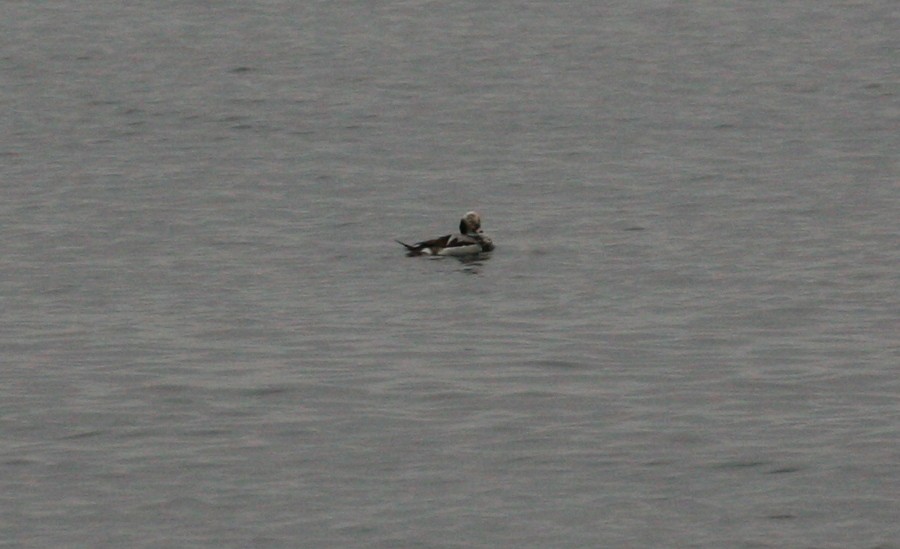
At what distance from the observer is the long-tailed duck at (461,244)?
3275cm

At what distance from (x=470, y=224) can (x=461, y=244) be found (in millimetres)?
800

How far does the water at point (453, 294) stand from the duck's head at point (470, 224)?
2.18ft

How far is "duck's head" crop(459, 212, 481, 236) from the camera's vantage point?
33.4 meters

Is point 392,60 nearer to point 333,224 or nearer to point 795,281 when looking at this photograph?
point 333,224

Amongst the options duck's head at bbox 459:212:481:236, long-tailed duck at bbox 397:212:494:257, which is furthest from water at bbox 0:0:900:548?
duck's head at bbox 459:212:481:236

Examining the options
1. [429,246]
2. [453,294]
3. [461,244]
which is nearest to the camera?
[453,294]

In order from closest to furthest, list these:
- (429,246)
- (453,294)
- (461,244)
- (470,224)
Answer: (453,294), (461,244), (429,246), (470,224)

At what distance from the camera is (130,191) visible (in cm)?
3853

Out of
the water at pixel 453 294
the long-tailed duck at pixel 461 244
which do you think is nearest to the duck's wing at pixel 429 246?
the long-tailed duck at pixel 461 244

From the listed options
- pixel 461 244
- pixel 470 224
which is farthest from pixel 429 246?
pixel 470 224

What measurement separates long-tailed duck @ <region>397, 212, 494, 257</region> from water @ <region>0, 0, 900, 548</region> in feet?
0.90

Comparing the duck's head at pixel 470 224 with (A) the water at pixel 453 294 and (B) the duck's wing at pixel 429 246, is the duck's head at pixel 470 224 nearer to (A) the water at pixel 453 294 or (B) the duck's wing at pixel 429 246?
(B) the duck's wing at pixel 429 246

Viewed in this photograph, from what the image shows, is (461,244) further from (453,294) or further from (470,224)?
(453,294)

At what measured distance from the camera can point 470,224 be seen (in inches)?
1318
